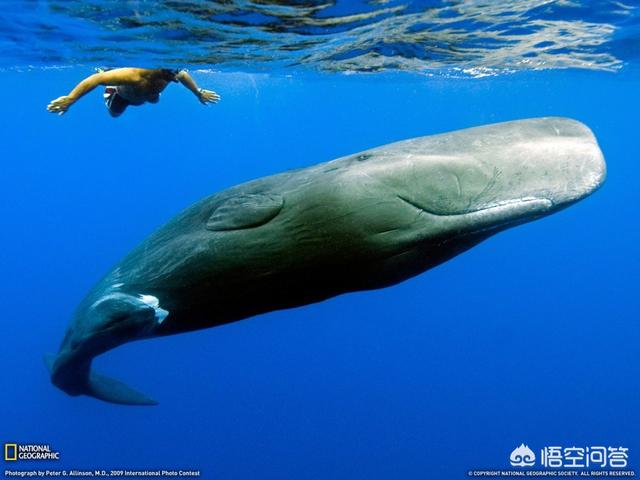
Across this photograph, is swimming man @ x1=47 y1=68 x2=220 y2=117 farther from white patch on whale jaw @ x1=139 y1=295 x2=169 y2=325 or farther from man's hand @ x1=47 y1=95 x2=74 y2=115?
white patch on whale jaw @ x1=139 y1=295 x2=169 y2=325

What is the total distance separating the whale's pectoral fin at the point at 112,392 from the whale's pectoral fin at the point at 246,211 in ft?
11.5

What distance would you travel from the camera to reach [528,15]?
45.3 ft

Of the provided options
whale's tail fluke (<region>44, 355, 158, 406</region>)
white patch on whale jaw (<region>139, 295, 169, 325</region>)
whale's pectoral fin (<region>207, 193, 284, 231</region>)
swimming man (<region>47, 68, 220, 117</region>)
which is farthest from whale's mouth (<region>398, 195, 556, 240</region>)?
swimming man (<region>47, 68, 220, 117</region>)

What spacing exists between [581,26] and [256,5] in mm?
9769

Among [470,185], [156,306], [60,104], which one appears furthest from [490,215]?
[60,104]

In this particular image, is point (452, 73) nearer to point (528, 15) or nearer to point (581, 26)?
point (581, 26)

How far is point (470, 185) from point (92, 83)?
6.85 m

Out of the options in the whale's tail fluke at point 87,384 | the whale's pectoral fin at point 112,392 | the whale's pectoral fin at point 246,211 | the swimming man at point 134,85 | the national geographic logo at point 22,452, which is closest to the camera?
the whale's pectoral fin at point 246,211

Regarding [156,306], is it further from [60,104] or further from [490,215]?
[60,104]

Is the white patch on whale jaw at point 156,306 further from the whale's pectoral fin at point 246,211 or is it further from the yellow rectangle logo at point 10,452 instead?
the yellow rectangle logo at point 10,452

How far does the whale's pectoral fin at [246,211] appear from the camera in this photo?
11.7 ft

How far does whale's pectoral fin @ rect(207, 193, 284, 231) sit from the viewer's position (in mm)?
3555

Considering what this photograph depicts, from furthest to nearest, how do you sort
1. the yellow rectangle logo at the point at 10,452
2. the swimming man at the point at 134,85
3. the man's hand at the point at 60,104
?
the yellow rectangle logo at the point at 10,452 < the swimming man at the point at 134,85 < the man's hand at the point at 60,104

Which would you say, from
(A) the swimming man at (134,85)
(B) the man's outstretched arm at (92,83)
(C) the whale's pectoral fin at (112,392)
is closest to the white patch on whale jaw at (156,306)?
(C) the whale's pectoral fin at (112,392)
